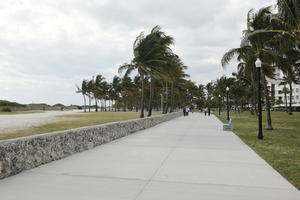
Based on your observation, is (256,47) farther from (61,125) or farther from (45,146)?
(45,146)

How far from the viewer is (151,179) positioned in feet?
17.5

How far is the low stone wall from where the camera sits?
545 centimetres

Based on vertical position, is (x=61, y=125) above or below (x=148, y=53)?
below

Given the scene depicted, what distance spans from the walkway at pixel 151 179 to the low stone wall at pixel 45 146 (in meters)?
0.23

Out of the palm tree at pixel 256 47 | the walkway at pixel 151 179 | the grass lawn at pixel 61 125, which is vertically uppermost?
the palm tree at pixel 256 47

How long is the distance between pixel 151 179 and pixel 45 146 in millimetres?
3137

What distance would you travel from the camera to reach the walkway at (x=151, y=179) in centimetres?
441

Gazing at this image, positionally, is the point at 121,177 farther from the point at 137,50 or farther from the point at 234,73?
the point at 234,73

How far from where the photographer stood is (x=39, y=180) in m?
5.21

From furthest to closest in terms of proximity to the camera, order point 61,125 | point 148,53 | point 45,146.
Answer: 1. point 148,53
2. point 61,125
3. point 45,146

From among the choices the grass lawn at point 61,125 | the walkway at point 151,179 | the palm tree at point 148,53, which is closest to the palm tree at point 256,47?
the palm tree at point 148,53

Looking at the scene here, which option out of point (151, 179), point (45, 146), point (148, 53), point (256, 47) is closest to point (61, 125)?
point (148, 53)

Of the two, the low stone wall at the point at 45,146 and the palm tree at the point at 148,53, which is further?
the palm tree at the point at 148,53

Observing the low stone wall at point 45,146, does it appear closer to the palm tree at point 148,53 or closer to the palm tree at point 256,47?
the palm tree at point 256,47
